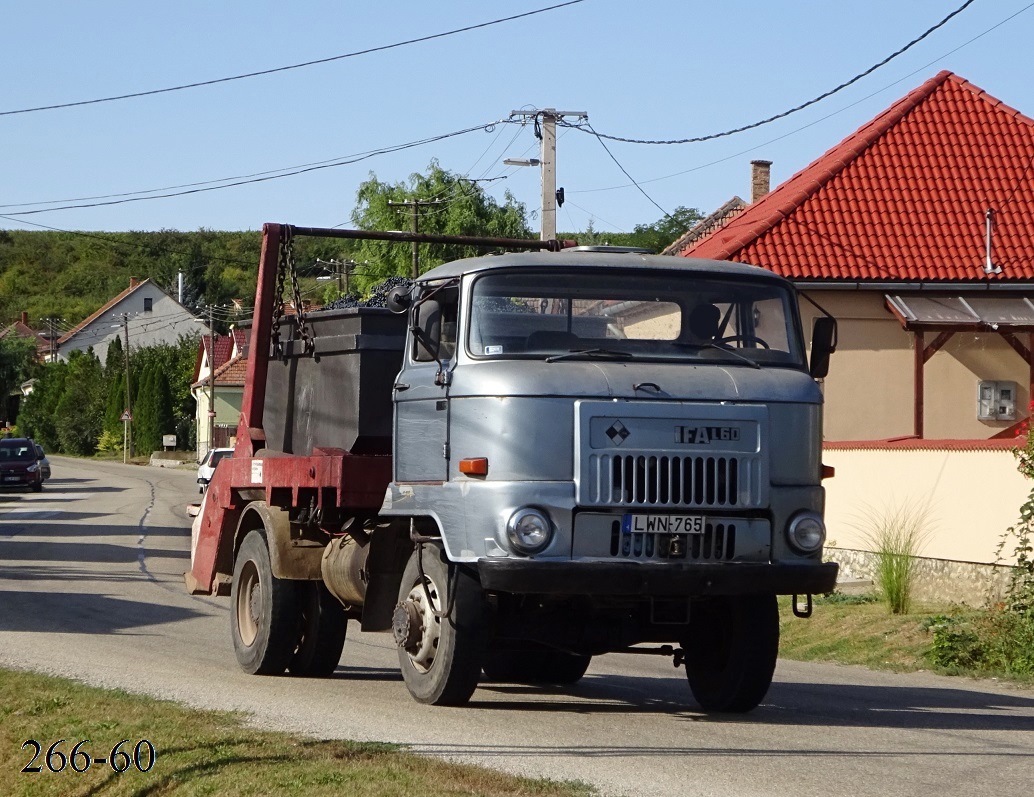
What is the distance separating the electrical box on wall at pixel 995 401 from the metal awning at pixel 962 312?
1.44 metres

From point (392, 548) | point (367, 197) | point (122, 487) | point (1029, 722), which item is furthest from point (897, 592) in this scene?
point (367, 197)

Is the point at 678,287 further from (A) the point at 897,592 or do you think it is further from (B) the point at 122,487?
(B) the point at 122,487

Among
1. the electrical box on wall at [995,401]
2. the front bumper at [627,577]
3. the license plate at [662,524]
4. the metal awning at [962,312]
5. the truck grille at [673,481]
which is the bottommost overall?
the front bumper at [627,577]

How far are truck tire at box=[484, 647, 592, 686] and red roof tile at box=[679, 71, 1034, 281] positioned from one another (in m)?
15.6

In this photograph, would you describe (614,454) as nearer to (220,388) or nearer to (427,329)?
(427,329)

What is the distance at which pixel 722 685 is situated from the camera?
979 cm

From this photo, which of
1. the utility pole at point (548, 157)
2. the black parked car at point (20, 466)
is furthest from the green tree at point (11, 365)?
the utility pole at point (548, 157)

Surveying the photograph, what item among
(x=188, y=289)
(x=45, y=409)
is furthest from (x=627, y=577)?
(x=188, y=289)

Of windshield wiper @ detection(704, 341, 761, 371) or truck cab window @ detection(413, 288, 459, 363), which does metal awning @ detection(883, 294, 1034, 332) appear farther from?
truck cab window @ detection(413, 288, 459, 363)

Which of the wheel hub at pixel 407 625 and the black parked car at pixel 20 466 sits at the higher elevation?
the black parked car at pixel 20 466

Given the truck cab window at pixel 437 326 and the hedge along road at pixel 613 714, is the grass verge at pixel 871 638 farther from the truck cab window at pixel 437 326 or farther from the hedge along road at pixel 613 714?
the truck cab window at pixel 437 326

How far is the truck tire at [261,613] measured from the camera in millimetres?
11273

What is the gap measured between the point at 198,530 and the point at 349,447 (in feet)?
10.0

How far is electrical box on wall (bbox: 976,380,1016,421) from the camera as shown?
2745 centimetres
